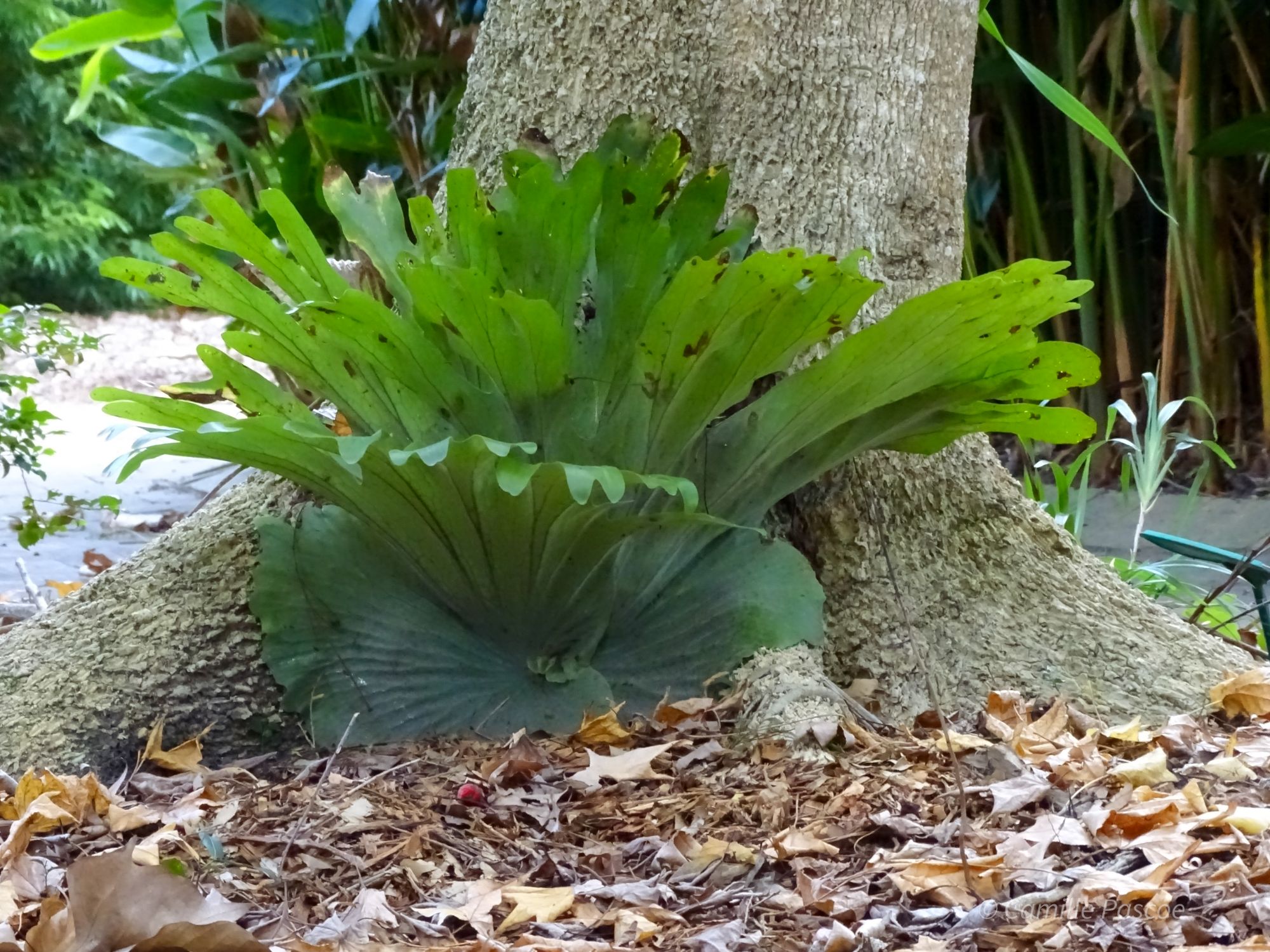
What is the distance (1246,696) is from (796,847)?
793mm

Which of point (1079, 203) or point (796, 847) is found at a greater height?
point (1079, 203)

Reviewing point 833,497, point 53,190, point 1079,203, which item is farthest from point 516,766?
point 53,190

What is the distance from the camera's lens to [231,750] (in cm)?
149

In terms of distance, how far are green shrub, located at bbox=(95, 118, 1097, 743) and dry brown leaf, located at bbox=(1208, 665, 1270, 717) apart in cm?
41

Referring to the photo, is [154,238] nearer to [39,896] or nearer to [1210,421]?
[39,896]

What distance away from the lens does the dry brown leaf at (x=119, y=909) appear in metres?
0.88

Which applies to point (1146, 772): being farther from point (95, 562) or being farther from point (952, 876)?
point (95, 562)

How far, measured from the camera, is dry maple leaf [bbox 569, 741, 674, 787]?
129 centimetres

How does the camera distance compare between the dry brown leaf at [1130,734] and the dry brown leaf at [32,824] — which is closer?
the dry brown leaf at [32,824]

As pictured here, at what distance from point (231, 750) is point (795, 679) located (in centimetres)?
71

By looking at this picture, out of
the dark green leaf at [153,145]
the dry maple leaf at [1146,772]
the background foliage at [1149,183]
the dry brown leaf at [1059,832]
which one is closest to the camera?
the dry brown leaf at [1059,832]

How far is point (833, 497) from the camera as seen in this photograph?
63.7 inches

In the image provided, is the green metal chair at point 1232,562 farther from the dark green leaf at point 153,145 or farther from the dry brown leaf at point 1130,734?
the dark green leaf at point 153,145

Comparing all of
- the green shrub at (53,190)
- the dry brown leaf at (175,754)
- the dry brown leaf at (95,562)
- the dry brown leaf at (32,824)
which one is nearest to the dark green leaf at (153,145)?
the dry brown leaf at (95,562)
